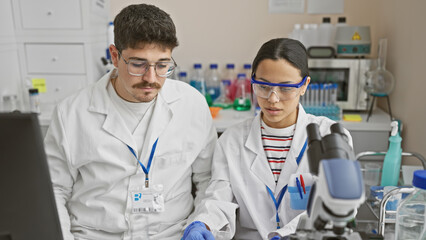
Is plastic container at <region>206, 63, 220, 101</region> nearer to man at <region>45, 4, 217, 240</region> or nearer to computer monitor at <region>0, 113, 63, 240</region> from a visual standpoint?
man at <region>45, 4, 217, 240</region>

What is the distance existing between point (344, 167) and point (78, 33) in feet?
7.24

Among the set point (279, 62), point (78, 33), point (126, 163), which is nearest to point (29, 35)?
point (78, 33)

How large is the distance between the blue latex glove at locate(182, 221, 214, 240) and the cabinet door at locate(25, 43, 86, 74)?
1681mm

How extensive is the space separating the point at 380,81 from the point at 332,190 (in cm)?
184

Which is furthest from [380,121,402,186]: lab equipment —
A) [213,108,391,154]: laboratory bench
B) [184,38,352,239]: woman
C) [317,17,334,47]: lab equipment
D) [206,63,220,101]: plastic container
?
[206,63,220,101]: plastic container

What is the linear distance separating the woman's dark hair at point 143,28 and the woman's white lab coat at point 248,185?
0.48m

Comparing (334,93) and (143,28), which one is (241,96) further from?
(143,28)

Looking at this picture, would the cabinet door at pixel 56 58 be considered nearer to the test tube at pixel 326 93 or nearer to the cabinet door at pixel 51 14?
the cabinet door at pixel 51 14

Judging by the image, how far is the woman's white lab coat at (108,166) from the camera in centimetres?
150

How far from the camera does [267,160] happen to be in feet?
4.90

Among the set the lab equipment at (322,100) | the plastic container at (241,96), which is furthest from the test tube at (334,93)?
the plastic container at (241,96)

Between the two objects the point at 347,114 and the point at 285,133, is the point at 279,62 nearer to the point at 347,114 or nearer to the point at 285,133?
the point at 285,133

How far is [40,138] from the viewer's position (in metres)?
0.73

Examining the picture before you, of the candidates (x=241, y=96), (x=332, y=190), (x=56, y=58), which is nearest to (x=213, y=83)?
(x=241, y=96)
